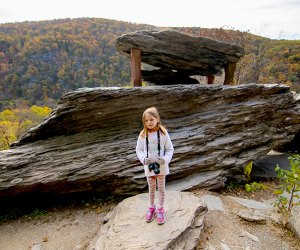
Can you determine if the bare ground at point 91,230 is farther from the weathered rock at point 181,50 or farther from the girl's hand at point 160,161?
the weathered rock at point 181,50

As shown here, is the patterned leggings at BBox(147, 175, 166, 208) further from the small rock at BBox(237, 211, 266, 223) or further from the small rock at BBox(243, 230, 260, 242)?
the small rock at BBox(237, 211, 266, 223)

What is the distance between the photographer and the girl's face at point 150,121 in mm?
5180

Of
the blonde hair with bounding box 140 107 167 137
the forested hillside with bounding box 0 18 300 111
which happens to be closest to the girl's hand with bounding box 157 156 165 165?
the blonde hair with bounding box 140 107 167 137

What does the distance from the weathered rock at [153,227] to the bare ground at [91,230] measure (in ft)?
1.40

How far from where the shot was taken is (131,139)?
9258 millimetres

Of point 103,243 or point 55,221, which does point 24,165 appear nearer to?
point 55,221

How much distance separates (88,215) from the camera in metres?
7.94

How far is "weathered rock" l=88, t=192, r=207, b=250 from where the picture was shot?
5.07m

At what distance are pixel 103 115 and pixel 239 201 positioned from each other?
557 cm

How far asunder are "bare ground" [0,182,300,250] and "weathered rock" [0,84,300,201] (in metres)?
0.83

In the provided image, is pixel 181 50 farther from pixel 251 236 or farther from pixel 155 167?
pixel 251 236

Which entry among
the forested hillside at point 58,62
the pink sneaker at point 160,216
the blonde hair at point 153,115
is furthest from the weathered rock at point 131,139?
the forested hillside at point 58,62

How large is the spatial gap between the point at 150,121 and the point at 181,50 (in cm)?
639

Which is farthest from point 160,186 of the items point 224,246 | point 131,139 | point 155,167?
point 131,139
